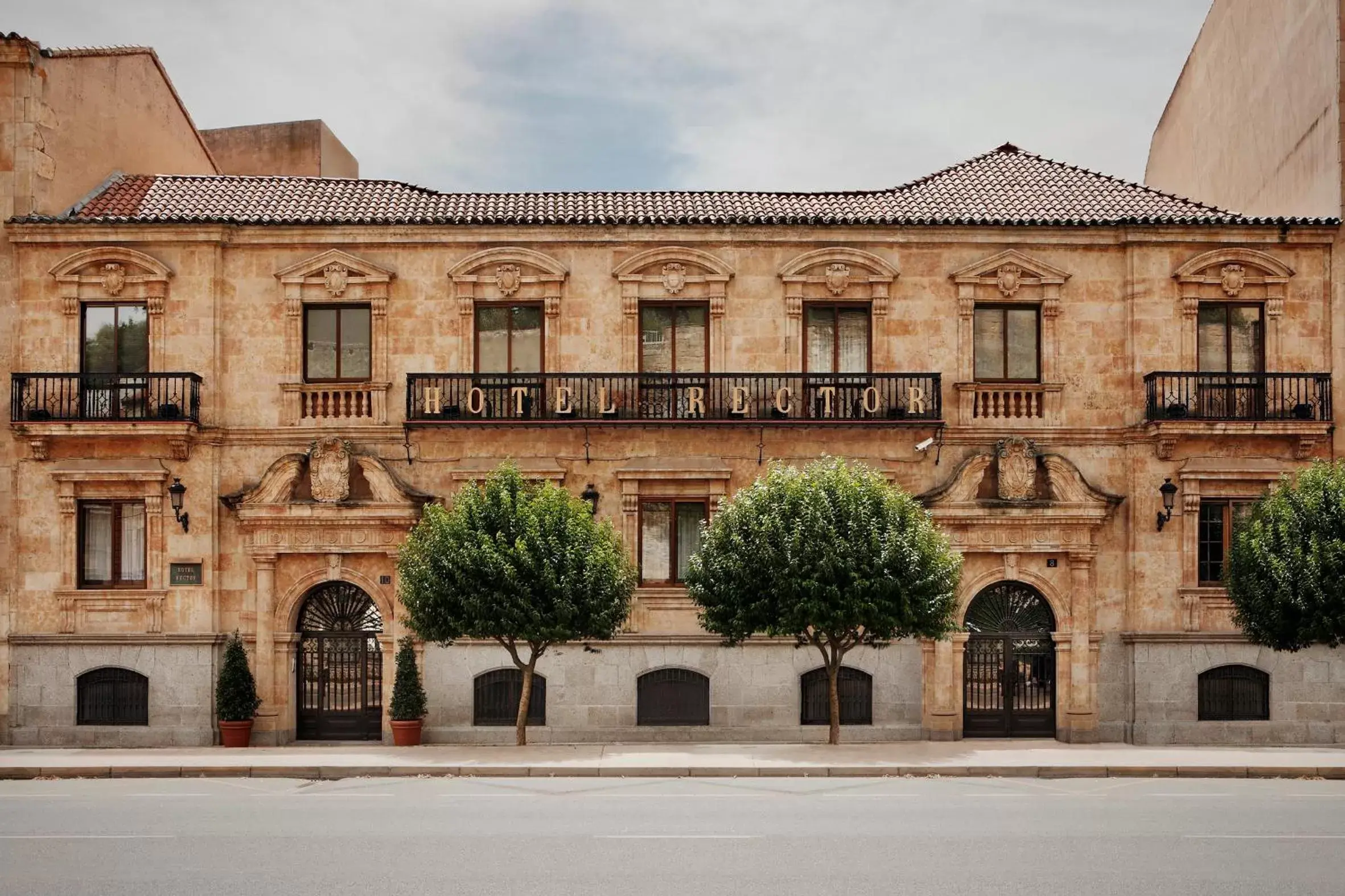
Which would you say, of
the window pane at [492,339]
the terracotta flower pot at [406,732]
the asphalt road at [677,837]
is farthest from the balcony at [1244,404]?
the terracotta flower pot at [406,732]

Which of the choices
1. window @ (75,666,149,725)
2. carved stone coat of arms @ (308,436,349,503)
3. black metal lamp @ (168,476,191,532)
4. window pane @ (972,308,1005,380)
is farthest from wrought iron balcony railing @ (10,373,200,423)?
window pane @ (972,308,1005,380)

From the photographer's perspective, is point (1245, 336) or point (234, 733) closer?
point (234, 733)

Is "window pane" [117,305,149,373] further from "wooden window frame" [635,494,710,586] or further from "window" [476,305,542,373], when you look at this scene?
"wooden window frame" [635,494,710,586]

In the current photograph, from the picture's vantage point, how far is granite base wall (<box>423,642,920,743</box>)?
78.3 ft

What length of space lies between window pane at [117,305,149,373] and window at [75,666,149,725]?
18.9ft

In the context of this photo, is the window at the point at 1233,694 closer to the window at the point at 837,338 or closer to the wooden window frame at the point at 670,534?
the window at the point at 837,338

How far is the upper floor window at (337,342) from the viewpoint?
81.0ft

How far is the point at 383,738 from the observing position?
24.0 m

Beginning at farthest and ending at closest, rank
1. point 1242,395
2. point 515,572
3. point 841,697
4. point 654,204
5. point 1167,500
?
point 654,204 < point 841,697 < point 1242,395 < point 1167,500 < point 515,572

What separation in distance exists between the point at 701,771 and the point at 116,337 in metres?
14.0

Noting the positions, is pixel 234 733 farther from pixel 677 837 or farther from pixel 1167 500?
pixel 1167 500

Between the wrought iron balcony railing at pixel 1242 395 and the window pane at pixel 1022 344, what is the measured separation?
7.02ft

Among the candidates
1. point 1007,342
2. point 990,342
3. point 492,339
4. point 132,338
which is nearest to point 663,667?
point 492,339

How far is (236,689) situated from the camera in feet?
76.4
